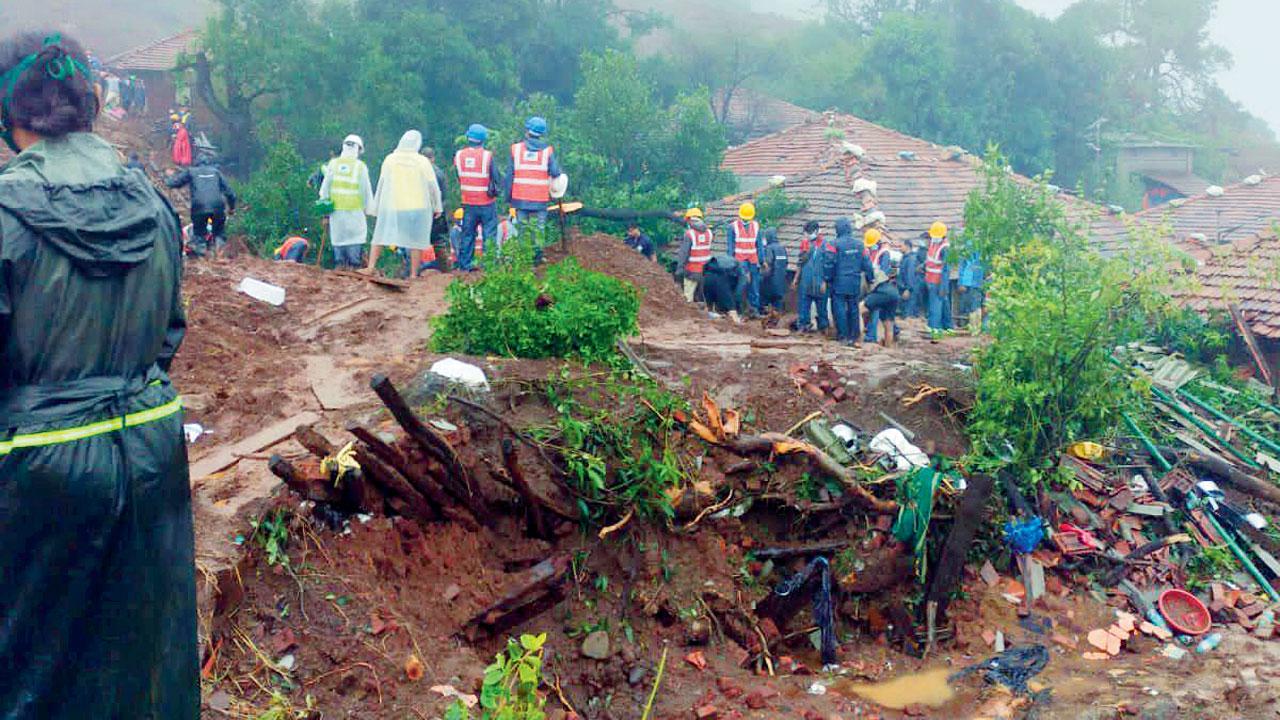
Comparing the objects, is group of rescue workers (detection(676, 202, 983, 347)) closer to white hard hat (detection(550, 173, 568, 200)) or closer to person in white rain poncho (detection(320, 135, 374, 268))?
white hard hat (detection(550, 173, 568, 200))

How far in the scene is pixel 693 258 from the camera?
47.2ft

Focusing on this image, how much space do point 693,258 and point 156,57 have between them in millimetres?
23125

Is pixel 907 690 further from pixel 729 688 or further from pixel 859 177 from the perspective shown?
pixel 859 177

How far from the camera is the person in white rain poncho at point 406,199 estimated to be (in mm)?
11180

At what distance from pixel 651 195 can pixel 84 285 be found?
1669 centimetres

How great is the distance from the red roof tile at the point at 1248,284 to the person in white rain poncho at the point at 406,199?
889cm

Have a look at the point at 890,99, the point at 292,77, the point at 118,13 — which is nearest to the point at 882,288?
the point at 292,77

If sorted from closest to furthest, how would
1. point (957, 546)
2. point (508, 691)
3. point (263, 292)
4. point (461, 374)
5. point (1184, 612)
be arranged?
point (508, 691) → point (461, 374) → point (957, 546) → point (1184, 612) → point (263, 292)

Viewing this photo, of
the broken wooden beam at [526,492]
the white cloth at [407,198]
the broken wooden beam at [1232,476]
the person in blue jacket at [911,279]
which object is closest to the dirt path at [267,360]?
the white cloth at [407,198]

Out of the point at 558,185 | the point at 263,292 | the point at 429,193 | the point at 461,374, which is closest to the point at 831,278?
the point at 558,185

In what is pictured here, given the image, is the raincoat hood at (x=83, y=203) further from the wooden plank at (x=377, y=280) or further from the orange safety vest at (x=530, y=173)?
the orange safety vest at (x=530, y=173)

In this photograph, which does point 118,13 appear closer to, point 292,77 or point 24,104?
point 292,77

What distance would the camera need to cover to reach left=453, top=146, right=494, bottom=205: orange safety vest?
10922 millimetres

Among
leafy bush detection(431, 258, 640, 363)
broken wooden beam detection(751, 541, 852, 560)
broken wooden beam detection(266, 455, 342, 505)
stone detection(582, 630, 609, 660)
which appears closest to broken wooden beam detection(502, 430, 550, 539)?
stone detection(582, 630, 609, 660)
